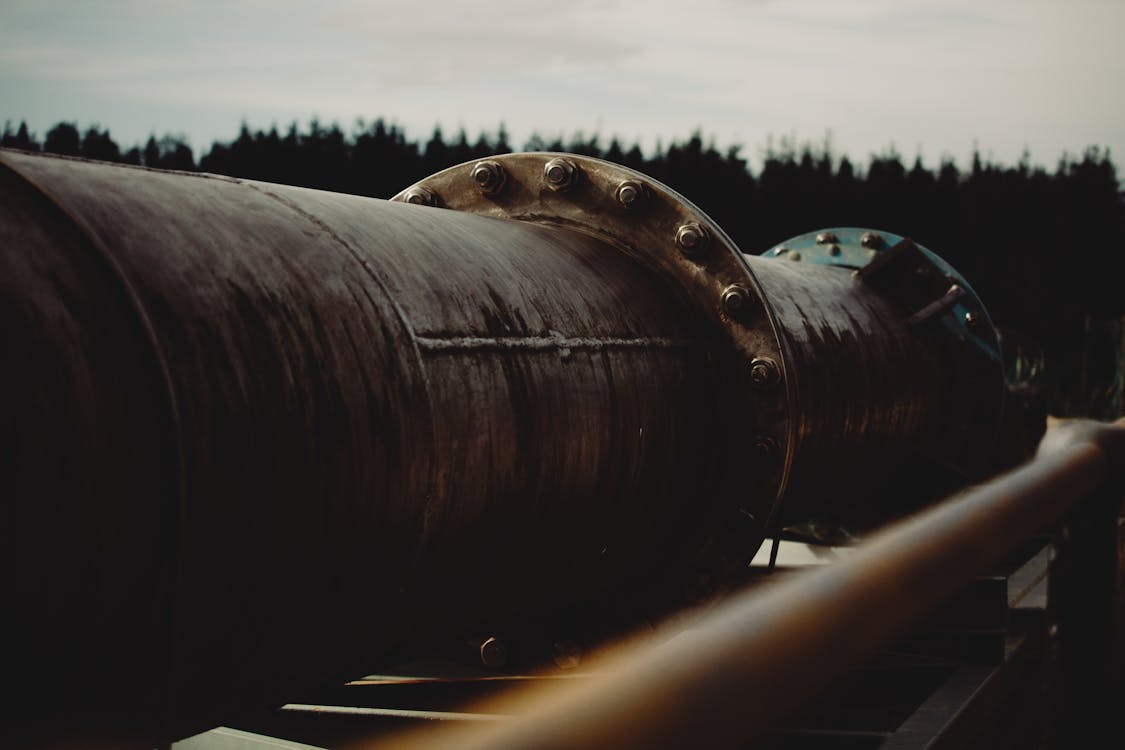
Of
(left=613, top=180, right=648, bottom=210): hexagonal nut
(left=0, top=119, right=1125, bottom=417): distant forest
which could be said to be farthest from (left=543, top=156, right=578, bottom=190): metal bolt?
(left=0, top=119, right=1125, bottom=417): distant forest

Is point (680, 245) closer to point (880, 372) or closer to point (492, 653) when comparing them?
point (492, 653)

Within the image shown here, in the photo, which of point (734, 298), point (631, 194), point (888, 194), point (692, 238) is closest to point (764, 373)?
point (734, 298)

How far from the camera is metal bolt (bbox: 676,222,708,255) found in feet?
8.05

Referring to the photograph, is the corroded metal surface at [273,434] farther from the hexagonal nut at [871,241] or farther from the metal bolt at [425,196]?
the hexagonal nut at [871,241]

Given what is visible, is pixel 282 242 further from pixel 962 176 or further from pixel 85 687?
pixel 962 176

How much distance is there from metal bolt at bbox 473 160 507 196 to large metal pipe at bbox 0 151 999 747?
0.01m

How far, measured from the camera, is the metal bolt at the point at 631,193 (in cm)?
248

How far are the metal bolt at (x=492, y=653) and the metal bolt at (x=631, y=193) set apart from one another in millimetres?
926

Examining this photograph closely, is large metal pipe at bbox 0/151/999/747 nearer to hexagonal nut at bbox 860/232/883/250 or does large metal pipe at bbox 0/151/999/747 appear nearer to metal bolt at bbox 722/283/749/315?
metal bolt at bbox 722/283/749/315

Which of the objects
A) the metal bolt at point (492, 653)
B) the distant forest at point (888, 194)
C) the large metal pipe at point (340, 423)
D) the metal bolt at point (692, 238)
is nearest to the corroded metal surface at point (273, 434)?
the large metal pipe at point (340, 423)

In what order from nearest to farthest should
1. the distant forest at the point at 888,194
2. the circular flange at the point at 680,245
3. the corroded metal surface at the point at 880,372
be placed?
the circular flange at the point at 680,245, the corroded metal surface at the point at 880,372, the distant forest at the point at 888,194

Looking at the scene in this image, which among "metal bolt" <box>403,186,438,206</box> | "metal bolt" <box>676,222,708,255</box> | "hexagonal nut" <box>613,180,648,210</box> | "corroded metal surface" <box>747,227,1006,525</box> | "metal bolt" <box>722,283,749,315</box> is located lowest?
"corroded metal surface" <box>747,227,1006,525</box>

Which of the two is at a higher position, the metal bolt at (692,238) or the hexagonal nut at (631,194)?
the hexagonal nut at (631,194)

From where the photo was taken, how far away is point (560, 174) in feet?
8.25
